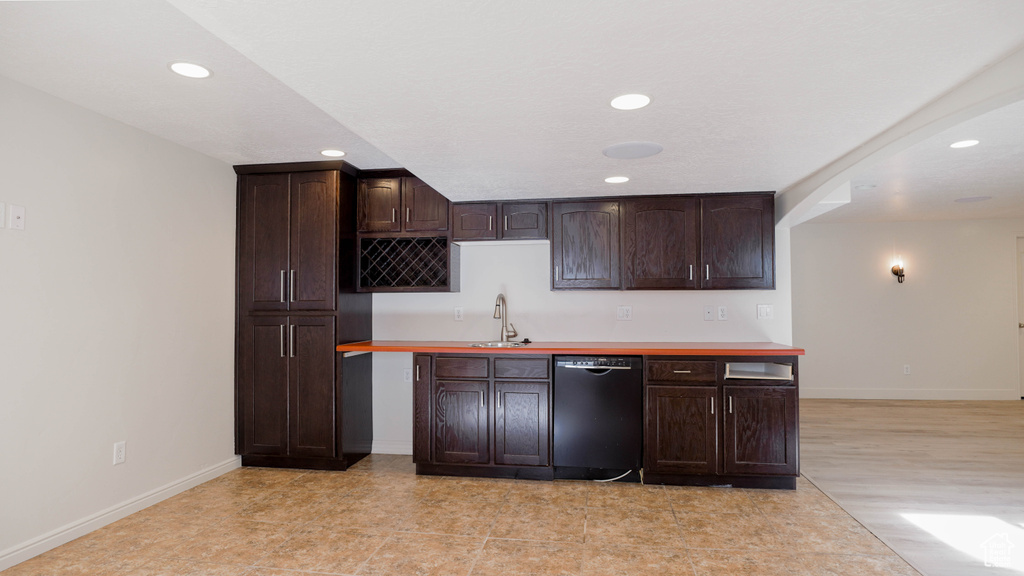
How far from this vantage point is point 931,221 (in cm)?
690

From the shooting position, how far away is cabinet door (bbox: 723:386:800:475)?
3.65 m

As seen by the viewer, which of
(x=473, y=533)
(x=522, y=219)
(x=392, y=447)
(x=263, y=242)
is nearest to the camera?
(x=473, y=533)

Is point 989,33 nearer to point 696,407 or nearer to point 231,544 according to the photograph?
point 696,407

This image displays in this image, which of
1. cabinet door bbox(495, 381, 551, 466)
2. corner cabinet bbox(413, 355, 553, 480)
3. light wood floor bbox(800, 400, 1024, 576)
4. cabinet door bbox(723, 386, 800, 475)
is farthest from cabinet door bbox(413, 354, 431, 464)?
light wood floor bbox(800, 400, 1024, 576)

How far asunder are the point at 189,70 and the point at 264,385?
2400 millimetres

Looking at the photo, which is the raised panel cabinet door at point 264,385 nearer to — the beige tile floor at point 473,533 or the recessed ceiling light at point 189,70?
the beige tile floor at point 473,533

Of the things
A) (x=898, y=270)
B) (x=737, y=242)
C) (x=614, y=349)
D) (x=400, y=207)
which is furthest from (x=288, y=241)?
(x=898, y=270)

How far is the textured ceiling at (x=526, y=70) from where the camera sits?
65.6 inches

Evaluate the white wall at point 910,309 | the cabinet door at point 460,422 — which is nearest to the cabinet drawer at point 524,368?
the cabinet door at point 460,422

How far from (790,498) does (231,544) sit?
3.17 m

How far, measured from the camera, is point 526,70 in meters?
2.04

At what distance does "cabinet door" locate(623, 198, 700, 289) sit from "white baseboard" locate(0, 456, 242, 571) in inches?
127

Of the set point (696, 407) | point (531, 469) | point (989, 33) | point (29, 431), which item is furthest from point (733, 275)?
point (29, 431)

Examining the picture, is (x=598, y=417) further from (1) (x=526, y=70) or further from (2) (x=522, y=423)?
(1) (x=526, y=70)
